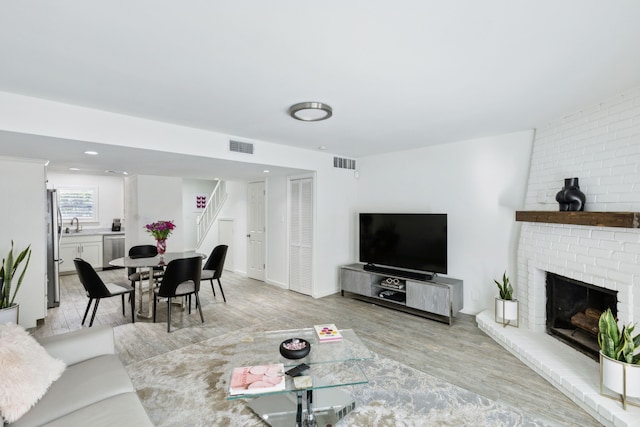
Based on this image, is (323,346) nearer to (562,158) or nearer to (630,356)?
(630,356)

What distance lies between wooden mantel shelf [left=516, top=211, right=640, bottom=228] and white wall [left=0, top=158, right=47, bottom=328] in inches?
223

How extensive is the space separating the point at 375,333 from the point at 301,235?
2.18 metres

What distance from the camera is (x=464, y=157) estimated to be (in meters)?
4.17

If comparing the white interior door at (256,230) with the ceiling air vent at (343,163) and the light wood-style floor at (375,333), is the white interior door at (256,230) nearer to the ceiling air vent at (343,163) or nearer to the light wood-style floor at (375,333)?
the light wood-style floor at (375,333)

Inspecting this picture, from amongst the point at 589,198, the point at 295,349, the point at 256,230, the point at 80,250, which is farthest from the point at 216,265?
the point at 589,198

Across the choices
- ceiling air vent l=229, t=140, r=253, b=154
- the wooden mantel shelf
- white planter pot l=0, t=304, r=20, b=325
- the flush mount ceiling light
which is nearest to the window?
white planter pot l=0, t=304, r=20, b=325

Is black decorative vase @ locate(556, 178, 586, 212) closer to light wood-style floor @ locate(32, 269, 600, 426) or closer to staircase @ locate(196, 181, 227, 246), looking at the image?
light wood-style floor @ locate(32, 269, 600, 426)

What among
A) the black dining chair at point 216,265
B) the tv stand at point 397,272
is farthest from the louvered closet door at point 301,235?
the black dining chair at point 216,265

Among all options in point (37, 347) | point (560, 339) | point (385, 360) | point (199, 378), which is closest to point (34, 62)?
point (37, 347)

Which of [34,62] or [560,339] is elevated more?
[34,62]

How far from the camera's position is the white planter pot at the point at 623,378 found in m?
2.01

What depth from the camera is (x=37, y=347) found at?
1858 millimetres

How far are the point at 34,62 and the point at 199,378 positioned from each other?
255cm

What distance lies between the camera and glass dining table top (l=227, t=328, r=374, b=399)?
2012 mm
